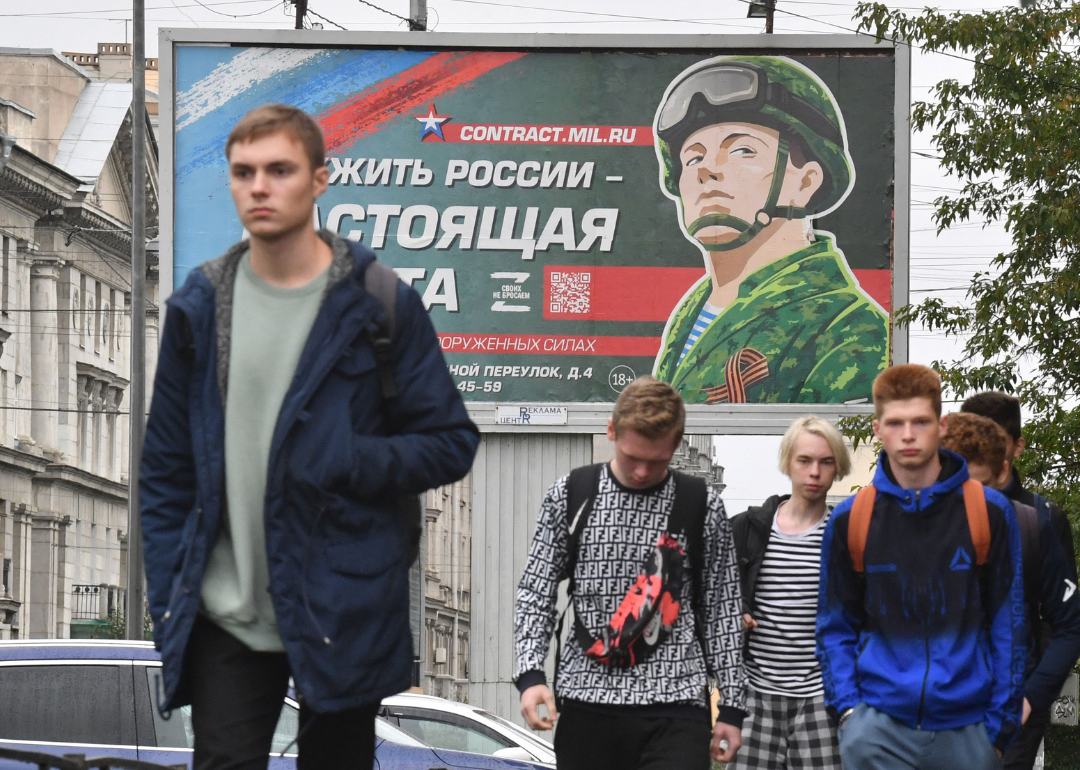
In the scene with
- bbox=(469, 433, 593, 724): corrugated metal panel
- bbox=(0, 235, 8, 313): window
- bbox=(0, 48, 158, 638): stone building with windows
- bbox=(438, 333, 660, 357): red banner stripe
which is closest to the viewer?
bbox=(438, 333, 660, 357): red banner stripe

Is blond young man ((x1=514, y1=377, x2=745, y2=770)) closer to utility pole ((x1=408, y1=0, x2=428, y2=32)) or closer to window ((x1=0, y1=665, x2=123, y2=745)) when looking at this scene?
Result: window ((x1=0, y1=665, x2=123, y2=745))

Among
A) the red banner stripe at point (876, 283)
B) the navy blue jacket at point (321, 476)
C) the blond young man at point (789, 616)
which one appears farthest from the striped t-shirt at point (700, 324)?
the navy blue jacket at point (321, 476)

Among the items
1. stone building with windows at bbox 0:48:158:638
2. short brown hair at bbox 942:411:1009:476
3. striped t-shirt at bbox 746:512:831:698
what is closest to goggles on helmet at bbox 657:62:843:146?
striped t-shirt at bbox 746:512:831:698

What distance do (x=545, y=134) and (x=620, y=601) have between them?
14.9 m

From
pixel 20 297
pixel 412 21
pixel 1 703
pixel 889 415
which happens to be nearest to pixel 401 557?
pixel 889 415

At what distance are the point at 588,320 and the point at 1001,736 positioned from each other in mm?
14167

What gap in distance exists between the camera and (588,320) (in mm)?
18922

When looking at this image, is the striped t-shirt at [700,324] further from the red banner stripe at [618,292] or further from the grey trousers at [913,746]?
the grey trousers at [913,746]

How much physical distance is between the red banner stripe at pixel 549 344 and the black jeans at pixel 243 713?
600 inches

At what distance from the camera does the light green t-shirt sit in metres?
3.50

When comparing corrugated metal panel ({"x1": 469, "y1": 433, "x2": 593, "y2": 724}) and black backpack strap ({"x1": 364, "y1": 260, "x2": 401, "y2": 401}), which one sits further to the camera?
corrugated metal panel ({"x1": 469, "y1": 433, "x2": 593, "y2": 724})

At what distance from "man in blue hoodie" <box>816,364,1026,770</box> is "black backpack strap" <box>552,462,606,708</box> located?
0.66 m

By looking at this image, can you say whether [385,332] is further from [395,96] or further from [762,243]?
[395,96]

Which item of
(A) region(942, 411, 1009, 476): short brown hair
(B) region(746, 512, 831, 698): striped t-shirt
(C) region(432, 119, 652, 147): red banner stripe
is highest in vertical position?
(C) region(432, 119, 652, 147): red banner stripe
